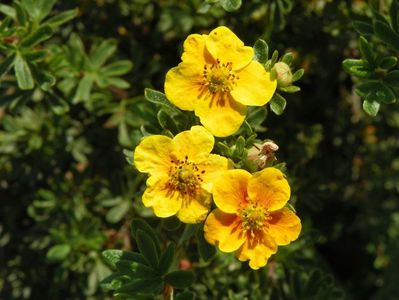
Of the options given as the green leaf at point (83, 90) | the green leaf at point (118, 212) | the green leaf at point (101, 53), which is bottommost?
the green leaf at point (118, 212)

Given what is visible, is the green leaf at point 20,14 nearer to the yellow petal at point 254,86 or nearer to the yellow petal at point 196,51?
the yellow petal at point 196,51

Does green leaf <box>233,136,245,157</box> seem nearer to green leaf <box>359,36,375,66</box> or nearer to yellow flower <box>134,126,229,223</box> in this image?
yellow flower <box>134,126,229,223</box>

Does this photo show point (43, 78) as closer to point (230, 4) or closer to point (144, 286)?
point (230, 4)

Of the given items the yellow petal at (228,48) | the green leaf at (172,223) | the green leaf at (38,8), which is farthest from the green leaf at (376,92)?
the green leaf at (38,8)

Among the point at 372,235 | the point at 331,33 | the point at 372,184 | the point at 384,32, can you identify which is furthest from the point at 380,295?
the point at 384,32

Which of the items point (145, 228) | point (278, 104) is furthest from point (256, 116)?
point (145, 228)

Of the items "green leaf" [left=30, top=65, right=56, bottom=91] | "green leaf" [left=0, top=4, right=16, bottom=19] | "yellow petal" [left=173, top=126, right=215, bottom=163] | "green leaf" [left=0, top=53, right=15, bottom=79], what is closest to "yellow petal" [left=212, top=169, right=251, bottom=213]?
"yellow petal" [left=173, top=126, right=215, bottom=163]
